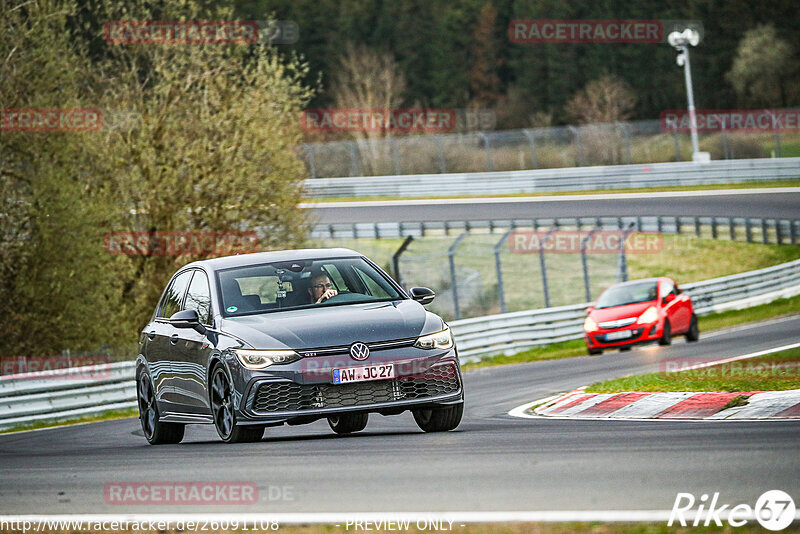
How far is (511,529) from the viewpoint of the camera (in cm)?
584

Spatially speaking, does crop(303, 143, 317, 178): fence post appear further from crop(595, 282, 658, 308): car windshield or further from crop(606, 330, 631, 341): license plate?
crop(606, 330, 631, 341): license plate

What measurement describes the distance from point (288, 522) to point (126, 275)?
22922 millimetres

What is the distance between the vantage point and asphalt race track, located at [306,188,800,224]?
44125 mm

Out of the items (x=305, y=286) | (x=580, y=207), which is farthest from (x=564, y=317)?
(x=580, y=207)

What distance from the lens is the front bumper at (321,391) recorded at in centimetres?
970

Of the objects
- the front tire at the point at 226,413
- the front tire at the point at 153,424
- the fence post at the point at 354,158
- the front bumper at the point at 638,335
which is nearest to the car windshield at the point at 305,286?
the front tire at the point at 226,413

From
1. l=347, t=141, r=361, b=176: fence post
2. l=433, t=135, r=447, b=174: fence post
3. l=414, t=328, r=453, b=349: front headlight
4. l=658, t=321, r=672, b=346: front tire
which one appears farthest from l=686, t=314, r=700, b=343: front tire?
l=347, t=141, r=361, b=176: fence post

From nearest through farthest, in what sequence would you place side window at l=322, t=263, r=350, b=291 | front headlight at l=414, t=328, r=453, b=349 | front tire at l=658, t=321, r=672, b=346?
front headlight at l=414, t=328, r=453, b=349 → side window at l=322, t=263, r=350, b=291 → front tire at l=658, t=321, r=672, b=346

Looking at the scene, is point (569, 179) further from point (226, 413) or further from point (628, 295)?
point (226, 413)

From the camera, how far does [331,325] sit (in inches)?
391

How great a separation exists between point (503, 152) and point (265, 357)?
2301 inches

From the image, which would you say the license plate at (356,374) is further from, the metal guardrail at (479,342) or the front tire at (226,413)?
the metal guardrail at (479,342)

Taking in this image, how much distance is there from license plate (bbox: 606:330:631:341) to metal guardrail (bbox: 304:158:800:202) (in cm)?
2708

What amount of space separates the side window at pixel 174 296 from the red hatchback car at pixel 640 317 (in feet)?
42.2
